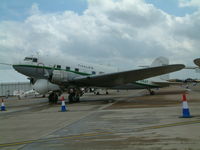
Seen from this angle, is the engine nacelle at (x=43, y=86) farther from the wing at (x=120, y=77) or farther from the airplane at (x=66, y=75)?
the wing at (x=120, y=77)

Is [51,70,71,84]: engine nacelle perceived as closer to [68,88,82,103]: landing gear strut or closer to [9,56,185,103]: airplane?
[9,56,185,103]: airplane

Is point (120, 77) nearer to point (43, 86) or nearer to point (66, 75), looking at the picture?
point (66, 75)

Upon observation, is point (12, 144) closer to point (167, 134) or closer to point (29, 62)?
point (167, 134)

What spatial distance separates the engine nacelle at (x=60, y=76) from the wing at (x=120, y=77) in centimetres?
59

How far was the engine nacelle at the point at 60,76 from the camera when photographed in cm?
1777

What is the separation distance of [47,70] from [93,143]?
44.7ft

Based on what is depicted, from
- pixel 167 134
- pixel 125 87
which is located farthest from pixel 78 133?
pixel 125 87

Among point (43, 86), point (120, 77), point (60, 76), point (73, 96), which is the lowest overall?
point (73, 96)

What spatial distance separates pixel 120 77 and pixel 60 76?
5.01 m

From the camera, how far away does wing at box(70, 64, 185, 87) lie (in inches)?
660

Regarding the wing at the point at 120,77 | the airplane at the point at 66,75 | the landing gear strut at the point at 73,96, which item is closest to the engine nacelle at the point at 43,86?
the airplane at the point at 66,75

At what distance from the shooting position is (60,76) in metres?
17.9

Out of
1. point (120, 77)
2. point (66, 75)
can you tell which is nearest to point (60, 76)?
point (66, 75)

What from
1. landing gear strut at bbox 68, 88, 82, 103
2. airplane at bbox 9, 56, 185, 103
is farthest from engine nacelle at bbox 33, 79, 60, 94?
landing gear strut at bbox 68, 88, 82, 103
